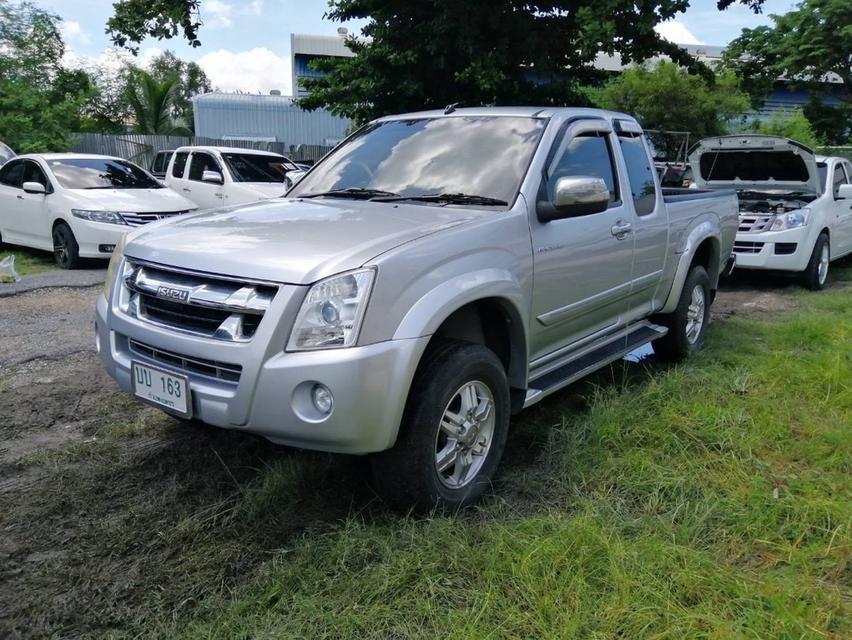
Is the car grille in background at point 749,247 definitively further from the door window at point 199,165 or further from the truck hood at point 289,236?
the door window at point 199,165

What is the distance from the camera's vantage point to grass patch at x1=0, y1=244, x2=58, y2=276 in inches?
375

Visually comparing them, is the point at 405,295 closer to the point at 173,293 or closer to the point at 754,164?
the point at 173,293

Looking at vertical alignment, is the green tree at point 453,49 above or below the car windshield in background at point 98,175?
above

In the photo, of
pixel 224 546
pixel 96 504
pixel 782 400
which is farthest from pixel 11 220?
pixel 782 400

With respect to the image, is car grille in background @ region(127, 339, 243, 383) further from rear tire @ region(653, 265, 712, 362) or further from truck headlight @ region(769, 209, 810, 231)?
truck headlight @ region(769, 209, 810, 231)

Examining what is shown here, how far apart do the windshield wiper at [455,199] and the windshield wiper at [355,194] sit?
0.05m

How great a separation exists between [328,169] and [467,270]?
169 centimetres

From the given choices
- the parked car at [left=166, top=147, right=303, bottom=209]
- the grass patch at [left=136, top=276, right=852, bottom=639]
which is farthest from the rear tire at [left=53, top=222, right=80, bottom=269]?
the grass patch at [left=136, top=276, right=852, bottom=639]

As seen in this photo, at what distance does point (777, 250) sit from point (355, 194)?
635 centimetres

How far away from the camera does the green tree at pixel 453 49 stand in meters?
11.2

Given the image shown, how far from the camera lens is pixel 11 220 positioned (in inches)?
406

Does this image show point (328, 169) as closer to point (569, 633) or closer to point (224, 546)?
point (224, 546)

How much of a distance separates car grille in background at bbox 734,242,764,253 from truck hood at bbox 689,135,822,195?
1.22 m

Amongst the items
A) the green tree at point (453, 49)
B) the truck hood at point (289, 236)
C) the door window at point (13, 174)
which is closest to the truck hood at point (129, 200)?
the door window at point (13, 174)
